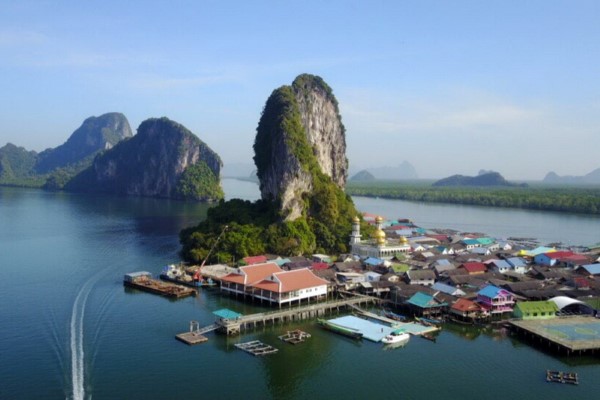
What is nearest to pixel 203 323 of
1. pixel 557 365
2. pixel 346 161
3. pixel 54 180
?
pixel 557 365

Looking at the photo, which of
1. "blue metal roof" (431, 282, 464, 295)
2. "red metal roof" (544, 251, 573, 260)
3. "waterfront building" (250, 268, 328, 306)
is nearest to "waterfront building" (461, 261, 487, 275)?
"blue metal roof" (431, 282, 464, 295)

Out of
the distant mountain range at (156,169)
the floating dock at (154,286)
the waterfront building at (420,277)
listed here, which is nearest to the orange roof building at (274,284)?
the floating dock at (154,286)

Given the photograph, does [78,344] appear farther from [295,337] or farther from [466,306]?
[466,306]

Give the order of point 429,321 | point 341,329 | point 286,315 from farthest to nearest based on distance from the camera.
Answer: point 286,315, point 429,321, point 341,329

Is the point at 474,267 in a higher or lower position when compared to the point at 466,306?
higher

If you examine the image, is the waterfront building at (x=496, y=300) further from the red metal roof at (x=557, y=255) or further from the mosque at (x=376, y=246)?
the red metal roof at (x=557, y=255)

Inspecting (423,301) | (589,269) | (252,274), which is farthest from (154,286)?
(589,269)

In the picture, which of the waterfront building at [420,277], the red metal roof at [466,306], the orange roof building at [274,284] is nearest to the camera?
the red metal roof at [466,306]
